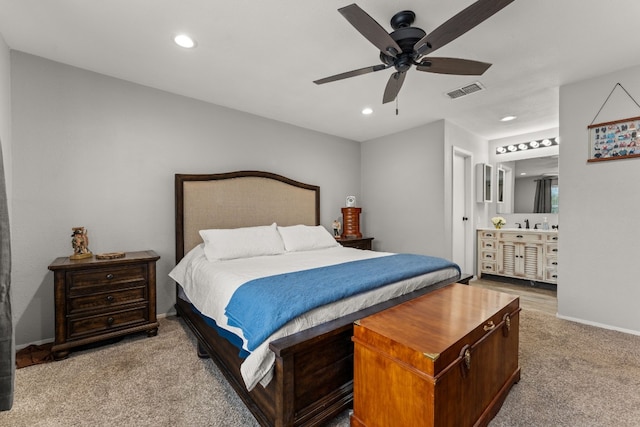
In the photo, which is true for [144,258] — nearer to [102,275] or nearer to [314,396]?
[102,275]

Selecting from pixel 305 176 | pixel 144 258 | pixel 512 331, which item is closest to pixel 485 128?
pixel 305 176

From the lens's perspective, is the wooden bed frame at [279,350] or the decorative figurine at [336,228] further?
the decorative figurine at [336,228]

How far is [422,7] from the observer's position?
1870mm

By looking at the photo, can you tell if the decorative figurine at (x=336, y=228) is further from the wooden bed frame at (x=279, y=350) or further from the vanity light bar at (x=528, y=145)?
the vanity light bar at (x=528, y=145)

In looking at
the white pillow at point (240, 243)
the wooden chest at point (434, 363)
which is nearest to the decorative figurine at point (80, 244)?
the white pillow at point (240, 243)

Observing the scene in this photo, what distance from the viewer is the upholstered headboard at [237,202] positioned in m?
3.24

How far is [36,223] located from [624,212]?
5.49 metres

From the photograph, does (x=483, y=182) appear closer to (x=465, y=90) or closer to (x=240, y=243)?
(x=465, y=90)

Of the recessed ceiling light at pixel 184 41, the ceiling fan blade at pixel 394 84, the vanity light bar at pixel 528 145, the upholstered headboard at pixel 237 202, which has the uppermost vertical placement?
the recessed ceiling light at pixel 184 41

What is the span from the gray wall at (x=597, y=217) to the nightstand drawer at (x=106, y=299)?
14.3 ft

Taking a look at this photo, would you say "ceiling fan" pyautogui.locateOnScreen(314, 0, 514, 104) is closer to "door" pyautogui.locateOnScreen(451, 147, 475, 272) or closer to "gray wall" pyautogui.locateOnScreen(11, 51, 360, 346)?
"gray wall" pyautogui.locateOnScreen(11, 51, 360, 346)

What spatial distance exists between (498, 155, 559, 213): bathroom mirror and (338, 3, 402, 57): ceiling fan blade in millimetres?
4383

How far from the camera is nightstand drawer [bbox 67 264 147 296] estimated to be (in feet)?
7.59

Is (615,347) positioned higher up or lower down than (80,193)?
lower down
